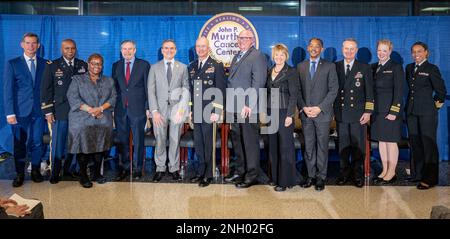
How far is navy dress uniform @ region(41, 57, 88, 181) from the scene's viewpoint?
429 cm

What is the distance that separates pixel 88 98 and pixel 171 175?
1.22 meters

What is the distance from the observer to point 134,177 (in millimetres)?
4590

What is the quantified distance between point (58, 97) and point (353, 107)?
10.0 feet

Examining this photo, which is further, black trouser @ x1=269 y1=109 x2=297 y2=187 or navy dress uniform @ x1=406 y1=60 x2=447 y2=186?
navy dress uniform @ x1=406 y1=60 x2=447 y2=186

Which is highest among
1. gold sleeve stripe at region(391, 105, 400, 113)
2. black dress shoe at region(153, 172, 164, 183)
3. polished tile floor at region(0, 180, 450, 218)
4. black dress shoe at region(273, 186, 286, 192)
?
gold sleeve stripe at region(391, 105, 400, 113)

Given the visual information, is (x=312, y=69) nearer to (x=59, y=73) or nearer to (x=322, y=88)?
(x=322, y=88)

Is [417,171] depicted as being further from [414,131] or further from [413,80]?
[413,80]

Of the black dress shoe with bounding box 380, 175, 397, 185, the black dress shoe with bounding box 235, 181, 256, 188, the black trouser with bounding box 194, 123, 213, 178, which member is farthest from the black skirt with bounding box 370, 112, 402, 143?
the black trouser with bounding box 194, 123, 213, 178

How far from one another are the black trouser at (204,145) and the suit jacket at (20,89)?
67.0 inches

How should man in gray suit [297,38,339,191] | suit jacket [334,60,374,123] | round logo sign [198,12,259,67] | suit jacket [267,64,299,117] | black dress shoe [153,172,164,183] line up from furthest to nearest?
round logo sign [198,12,259,67] < black dress shoe [153,172,164,183] < suit jacket [334,60,374,123] < man in gray suit [297,38,339,191] < suit jacket [267,64,299,117]

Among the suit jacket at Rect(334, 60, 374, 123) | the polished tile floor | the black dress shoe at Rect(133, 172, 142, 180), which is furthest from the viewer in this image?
the black dress shoe at Rect(133, 172, 142, 180)

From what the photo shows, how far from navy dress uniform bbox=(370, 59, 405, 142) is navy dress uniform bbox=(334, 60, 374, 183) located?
16 cm


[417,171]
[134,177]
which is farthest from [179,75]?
[417,171]

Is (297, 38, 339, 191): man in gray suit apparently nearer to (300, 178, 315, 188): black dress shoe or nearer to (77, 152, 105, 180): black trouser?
(300, 178, 315, 188): black dress shoe
